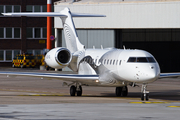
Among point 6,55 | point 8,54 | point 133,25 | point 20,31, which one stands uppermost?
point 20,31

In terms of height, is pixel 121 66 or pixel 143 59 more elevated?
pixel 143 59

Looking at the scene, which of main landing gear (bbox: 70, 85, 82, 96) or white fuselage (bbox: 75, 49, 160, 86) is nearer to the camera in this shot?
white fuselage (bbox: 75, 49, 160, 86)

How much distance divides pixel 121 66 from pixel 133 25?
23.7m

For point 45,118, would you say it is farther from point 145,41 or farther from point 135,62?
point 145,41

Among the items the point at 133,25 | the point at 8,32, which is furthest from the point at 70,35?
the point at 8,32

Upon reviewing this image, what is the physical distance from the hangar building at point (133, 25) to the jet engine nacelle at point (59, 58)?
2098 centimetres

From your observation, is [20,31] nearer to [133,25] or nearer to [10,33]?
[10,33]

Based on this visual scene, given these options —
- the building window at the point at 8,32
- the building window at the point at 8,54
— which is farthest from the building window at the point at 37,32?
the building window at the point at 8,54

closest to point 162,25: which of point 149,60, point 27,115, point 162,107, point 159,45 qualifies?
point 159,45

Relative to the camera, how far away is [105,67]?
22.7m

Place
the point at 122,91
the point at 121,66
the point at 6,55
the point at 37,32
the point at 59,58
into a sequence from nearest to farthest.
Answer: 1. the point at 121,66
2. the point at 122,91
3. the point at 59,58
4. the point at 6,55
5. the point at 37,32

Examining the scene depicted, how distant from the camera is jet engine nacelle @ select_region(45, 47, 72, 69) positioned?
2386 cm

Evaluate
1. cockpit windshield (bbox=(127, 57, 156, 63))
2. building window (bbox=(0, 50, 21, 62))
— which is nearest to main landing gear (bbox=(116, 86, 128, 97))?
cockpit windshield (bbox=(127, 57, 156, 63))

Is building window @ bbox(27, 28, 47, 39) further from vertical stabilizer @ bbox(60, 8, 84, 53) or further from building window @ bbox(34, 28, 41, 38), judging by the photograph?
vertical stabilizer @ bbox(60, 8, 84, 53)
